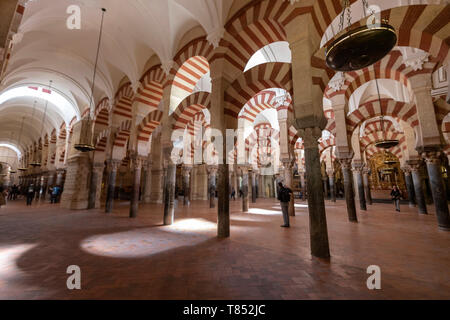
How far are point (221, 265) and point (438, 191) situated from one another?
20.5 feet

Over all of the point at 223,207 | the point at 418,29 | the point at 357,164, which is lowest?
the point at 223,207

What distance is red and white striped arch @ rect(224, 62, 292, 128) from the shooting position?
4.38 meters

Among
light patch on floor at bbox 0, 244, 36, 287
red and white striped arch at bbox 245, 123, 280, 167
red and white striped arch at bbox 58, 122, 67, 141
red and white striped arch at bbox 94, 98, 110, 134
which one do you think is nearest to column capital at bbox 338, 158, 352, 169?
red and white striped arch at bbox 245, 123, 280, 167

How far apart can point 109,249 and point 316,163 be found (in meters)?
3.79

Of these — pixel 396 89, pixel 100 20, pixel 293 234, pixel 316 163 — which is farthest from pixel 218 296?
pixel 396 89

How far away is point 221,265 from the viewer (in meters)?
2.57

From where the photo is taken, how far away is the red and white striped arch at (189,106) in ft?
18.7

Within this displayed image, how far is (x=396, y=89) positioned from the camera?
9.06 metres

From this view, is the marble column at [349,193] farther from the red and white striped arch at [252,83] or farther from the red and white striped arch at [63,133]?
the red and white striped arch at [63,133]

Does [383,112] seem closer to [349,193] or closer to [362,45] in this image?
[349,193]

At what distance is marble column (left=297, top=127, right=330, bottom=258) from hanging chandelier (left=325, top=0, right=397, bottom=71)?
3.45 feet

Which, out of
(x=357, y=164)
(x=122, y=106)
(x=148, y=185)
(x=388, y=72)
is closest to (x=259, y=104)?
(x=388, y=72)

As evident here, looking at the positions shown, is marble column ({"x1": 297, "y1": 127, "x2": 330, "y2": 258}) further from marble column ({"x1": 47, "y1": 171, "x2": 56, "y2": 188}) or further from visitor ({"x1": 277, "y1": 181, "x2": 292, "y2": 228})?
marble column ({"x1": 47, "y1": 171, "x2": 56, "y2": 188})
